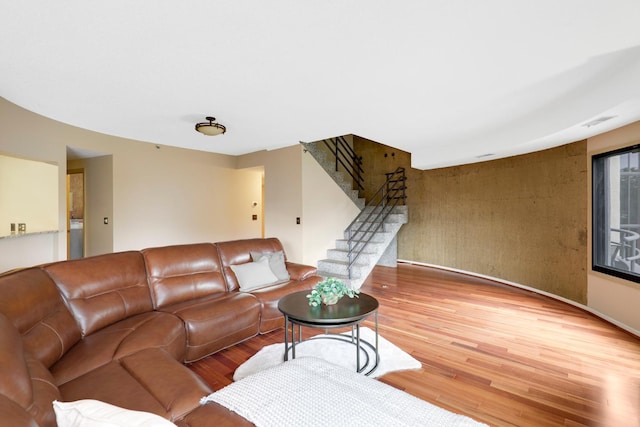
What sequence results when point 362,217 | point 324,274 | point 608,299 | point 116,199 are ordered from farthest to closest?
1. point 362,217
2. point 324,274
3. point 116,199
4. point 608,299

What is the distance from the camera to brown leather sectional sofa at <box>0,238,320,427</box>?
124 cm

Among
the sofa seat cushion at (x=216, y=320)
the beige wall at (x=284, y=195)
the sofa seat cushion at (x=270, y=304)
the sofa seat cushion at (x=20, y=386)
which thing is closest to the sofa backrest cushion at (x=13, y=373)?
the sofa seat cushion at (x=20, y=386)

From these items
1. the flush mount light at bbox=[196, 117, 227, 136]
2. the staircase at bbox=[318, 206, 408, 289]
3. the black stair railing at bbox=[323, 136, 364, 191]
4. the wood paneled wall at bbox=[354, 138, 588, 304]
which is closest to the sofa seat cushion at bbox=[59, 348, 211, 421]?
the flush mount light at bbox=[196, 117, 227, 136]

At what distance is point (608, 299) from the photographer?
350 centimetres

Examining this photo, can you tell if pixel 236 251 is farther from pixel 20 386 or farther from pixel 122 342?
pixel 20 386

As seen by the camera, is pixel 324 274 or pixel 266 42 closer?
pixel 266 42

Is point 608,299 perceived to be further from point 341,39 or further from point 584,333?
point 341,39

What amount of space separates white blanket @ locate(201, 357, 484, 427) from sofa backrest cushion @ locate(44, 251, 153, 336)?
151 cm

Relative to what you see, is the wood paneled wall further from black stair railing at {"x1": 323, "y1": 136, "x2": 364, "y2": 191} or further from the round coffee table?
the round coffee table

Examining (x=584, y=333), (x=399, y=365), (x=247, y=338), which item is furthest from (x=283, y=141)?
(x=584, y=333)

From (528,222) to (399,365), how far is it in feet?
12.8

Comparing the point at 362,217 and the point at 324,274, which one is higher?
the point at 362,217

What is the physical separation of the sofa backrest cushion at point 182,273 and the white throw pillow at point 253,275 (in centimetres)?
19

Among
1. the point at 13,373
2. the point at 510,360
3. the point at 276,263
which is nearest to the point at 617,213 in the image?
the point at 510,360
